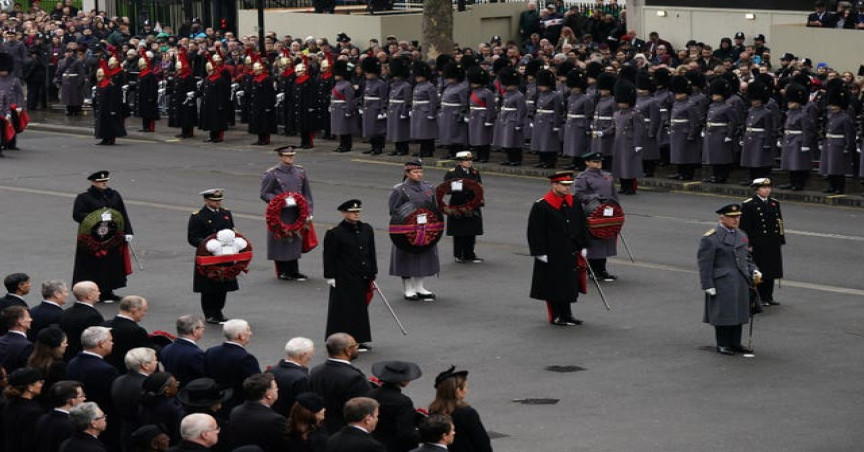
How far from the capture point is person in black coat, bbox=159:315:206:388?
1376cm

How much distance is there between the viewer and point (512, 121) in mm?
31031

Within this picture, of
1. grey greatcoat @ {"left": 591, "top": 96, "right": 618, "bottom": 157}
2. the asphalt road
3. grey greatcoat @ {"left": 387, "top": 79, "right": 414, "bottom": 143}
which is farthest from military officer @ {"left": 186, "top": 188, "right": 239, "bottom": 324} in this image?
grey greatcoat @ {"left": 387, "top": 79, "right": 414, "bottom": 143}

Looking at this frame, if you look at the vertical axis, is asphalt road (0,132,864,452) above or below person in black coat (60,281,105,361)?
below

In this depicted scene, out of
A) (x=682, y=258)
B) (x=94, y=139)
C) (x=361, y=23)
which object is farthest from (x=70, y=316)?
(x=361, y=23)

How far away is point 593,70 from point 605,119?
1604 mm

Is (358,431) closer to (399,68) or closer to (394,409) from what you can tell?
(394,409)

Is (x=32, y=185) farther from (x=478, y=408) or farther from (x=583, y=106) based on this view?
(x=478, y=408)

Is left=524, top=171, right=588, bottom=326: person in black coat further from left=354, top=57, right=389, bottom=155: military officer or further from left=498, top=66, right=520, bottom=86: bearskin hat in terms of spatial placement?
left=354, top=57, right=389, bottom=155: military officer

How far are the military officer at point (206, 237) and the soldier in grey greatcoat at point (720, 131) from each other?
11.2 metres

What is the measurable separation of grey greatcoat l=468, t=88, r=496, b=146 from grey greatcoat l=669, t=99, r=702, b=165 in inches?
144

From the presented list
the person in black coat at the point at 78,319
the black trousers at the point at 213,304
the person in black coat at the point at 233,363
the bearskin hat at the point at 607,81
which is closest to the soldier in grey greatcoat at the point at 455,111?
the bearskin hat at the point at 607,81

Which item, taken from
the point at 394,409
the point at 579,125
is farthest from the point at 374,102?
the point at 394,409

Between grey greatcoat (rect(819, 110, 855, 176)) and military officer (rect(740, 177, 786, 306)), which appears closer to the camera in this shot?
military officer (rect(740, 177, 786, 306))

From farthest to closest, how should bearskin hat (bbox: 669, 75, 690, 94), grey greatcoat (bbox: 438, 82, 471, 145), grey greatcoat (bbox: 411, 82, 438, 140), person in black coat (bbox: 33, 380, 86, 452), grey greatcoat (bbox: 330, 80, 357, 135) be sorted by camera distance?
grey greatcoat (bbox: 330, 80, 357, 135)
grey greatcoat (bbox: 411, 82, 438, 140)
grey greatcoat (bbox: 438, 82, 471, 145)
bearskin hat (bbox: 669, 75, 690, 94)
person in black coat (bbox: 33, 380, 86, 452)
